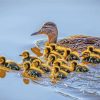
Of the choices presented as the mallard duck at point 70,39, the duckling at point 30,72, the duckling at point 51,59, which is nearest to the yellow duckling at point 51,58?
the duckling at point 51,59

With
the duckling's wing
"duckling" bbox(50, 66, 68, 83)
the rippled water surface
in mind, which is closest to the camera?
the rippled water surface

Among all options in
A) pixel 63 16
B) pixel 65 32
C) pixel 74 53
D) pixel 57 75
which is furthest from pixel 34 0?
pixel 57 75

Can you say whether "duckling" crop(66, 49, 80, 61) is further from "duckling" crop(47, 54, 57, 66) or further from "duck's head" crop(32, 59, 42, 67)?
"duck's head" crop(32, 59, 42, 67)

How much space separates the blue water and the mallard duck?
0.06 meters

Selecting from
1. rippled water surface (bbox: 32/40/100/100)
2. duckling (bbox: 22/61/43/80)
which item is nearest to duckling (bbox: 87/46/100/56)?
rippled water surface (bbox: 32/40/100/100)

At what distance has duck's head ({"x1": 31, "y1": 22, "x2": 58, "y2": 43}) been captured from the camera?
294 centimetres

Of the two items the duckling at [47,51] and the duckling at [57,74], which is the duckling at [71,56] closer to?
the duckling at [47,51]

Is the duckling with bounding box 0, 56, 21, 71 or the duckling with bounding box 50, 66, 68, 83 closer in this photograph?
the duckling with bounding box 50, 66, 68, 83

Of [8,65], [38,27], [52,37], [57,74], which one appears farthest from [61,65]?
[38,27]

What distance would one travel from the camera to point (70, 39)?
2955 mm

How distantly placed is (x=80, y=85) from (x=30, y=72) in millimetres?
282

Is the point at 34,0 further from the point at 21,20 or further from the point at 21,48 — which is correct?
the point at 21,48

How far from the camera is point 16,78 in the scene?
8.29 feet

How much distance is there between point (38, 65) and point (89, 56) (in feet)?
1.03
